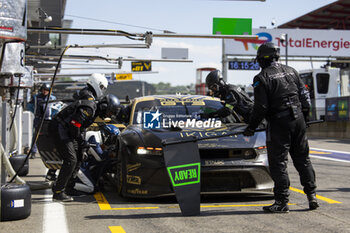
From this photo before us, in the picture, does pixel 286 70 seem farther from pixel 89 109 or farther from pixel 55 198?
pixel 55 198

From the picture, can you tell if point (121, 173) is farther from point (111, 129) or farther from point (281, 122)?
point (281, 122)

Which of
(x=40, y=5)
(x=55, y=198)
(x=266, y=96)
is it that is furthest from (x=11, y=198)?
(x=40, y=5)

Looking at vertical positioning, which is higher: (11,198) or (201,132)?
(201,132)

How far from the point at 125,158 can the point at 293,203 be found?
7.20ft

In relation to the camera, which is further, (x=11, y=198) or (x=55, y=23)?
(x=55, y=23)

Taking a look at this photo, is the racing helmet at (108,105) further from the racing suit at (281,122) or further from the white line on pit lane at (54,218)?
the racing suit at (281,122)

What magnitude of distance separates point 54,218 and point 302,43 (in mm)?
49793

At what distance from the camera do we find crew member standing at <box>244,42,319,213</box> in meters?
6.19

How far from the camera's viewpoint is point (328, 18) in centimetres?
5981

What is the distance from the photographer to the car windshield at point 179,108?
791 cm

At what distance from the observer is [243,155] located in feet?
22.6

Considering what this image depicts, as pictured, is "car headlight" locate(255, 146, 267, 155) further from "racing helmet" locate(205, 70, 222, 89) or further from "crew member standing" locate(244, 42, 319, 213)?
"racing helmet" locate(205, 70, 222, 89)

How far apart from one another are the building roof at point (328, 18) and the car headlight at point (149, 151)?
163 feet

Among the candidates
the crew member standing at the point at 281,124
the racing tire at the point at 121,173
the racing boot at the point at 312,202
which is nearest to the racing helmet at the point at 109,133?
the racing tire at the point at 121,173
